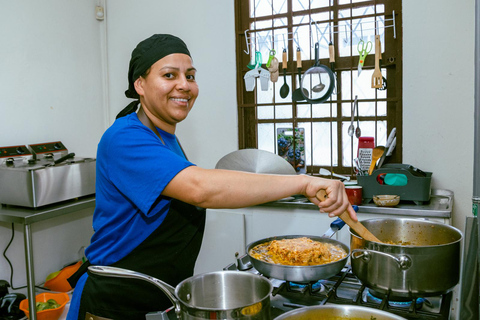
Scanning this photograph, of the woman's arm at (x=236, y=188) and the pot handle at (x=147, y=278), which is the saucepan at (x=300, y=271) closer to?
the woman's arm at (x=236, y=188)

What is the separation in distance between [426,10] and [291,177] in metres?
1.62

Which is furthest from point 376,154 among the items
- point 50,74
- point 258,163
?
point 50,74

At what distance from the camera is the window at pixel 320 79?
2.30 meters

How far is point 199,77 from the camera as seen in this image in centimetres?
272

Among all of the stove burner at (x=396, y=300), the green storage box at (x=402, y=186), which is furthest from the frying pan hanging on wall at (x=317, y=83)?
the stove burner at (x=396, y=300)

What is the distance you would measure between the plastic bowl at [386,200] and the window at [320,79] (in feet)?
1.52

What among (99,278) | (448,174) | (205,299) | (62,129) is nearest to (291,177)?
(205,299)

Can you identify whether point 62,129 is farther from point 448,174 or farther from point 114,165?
point 448,174

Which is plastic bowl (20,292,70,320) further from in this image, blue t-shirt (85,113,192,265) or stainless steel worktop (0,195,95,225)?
blue t-shirt (85,113,192,265)

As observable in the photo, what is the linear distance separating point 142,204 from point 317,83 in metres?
1.64

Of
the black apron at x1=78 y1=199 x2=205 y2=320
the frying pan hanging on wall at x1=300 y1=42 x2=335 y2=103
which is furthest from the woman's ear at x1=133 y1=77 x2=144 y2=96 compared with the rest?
the frying pan hanging on wall at x1=300 y1=42 x2=335 y2=103

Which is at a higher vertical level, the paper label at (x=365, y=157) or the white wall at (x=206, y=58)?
the white wall at (x=206, y=58)

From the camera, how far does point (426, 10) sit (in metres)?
2.12

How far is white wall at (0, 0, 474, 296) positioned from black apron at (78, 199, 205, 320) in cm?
148
